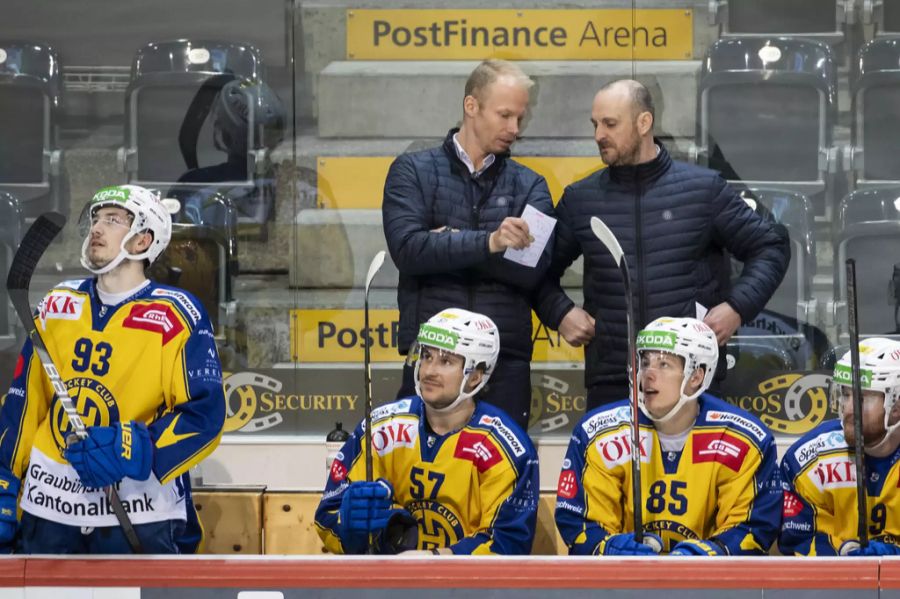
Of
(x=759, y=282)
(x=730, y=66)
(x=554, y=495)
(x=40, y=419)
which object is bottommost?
(x=554, y=495)

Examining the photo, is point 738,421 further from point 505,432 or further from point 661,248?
point 661,248

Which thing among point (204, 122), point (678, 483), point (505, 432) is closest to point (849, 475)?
point (678, 483)

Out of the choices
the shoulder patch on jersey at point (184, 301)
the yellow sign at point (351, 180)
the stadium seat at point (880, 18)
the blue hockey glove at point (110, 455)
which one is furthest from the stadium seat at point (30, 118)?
the stadium seat at point (880, 18)

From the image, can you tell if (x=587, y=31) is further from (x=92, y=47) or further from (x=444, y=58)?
(x=92, y=47)

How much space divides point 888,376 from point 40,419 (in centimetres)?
195

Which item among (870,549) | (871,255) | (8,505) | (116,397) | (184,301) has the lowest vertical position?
(870,549)

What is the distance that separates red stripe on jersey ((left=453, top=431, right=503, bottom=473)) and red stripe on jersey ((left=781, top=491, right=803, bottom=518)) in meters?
0.68

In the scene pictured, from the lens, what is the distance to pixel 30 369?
3.30 m

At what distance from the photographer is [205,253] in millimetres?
4664

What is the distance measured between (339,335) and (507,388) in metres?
0.81

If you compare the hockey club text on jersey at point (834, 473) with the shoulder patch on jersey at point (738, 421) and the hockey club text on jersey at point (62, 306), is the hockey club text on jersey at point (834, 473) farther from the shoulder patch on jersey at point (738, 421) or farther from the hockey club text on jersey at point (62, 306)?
the hockey club text on jersey at point (62, 306)

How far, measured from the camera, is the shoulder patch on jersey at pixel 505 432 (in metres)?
3.53

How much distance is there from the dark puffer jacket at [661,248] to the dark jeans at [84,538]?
1.31m

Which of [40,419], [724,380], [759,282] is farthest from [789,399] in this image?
[40,419]
